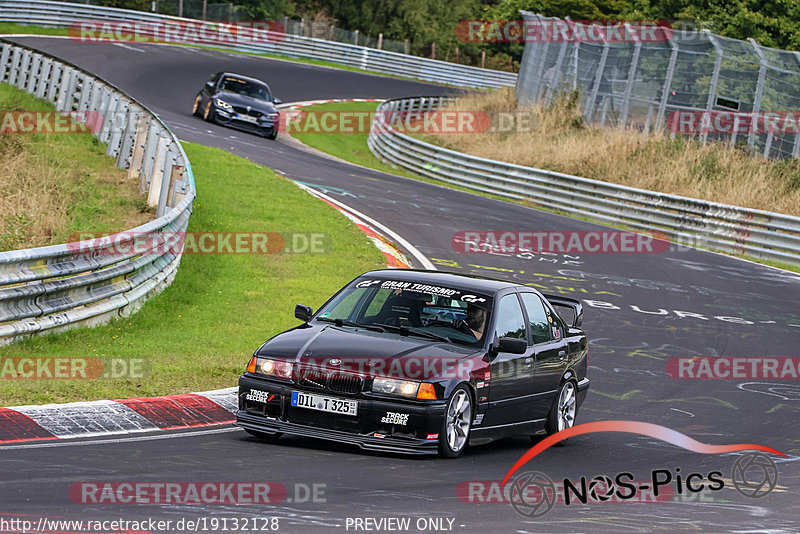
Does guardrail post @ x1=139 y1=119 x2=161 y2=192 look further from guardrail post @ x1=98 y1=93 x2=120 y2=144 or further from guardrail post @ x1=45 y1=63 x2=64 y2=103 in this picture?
guardrail post @ x1=45 y1=63 x2=64 y2=103

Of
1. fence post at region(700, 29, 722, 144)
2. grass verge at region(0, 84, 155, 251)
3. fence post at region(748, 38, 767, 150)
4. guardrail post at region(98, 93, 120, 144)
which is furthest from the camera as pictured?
fence post at region(700, 29, 722, 144)

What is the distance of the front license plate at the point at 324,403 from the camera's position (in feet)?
26.7

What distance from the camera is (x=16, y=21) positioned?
47094 mm

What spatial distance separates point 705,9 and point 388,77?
1660cm

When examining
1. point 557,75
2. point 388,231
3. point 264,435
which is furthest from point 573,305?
point 557,75

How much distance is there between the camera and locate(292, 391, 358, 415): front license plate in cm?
815

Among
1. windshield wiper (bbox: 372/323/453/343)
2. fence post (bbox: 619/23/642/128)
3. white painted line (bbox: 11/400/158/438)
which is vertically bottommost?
white painted line (bbox: 11/400/158/438)

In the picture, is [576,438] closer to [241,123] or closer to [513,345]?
[513,345]

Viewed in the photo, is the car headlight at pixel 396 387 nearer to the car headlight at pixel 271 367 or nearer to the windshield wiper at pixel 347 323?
the car headlight at pixel 271 367

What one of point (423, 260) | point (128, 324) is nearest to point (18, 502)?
point (128, 324)

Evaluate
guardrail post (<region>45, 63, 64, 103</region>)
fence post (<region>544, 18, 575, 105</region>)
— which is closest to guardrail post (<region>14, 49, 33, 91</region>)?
guardrail post (<region>45, 63, 64, 103</region>)

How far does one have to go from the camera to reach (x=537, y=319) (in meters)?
Answer: 10.1

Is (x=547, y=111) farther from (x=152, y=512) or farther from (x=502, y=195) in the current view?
(x=152, y=512)

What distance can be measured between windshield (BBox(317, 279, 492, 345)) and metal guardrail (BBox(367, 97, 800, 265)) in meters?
16.1
